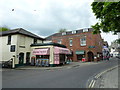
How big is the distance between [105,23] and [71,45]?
2220 cm

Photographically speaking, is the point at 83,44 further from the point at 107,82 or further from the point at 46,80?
the point at 46,80

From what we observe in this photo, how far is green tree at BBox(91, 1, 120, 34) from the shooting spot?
25.2ft

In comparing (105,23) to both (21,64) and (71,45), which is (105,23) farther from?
(71,45)

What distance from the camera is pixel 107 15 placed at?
28.0 ft

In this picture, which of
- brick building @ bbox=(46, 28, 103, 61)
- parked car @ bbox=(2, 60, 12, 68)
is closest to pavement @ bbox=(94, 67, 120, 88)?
parked car @ bbox=(2, 60, 12, 68)

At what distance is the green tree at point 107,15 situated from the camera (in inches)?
302

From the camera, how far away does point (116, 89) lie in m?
5.89

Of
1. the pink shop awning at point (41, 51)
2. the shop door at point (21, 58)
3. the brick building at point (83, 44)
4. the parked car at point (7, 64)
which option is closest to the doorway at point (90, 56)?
the brick building at point (83, 44)

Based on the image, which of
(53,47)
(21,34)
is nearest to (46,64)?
(53,47)

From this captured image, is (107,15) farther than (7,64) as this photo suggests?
No

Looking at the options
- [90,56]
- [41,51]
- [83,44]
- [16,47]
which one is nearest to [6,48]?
[16,47]

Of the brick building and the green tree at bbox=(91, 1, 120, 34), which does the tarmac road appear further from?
the brick building

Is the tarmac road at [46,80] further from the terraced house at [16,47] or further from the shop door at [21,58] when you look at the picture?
the shop door at [21,58]

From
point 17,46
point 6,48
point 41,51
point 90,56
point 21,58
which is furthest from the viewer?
point 90,56
